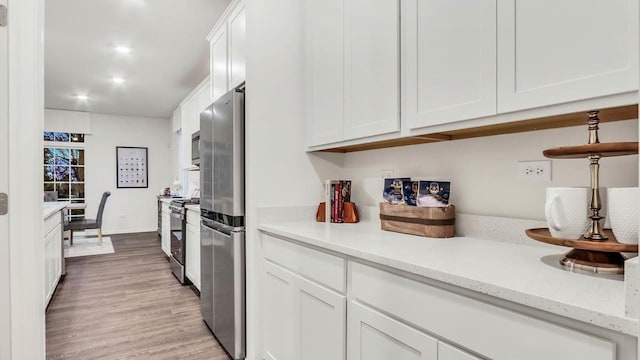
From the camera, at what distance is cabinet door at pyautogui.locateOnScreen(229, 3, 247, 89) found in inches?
87.5

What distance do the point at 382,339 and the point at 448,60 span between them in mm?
1026

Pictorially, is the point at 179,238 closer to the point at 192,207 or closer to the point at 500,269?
the point at 192,207

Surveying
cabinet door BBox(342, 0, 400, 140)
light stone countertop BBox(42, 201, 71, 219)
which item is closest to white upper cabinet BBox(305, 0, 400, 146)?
cabinet door BBox(342, 0, 400, 140)

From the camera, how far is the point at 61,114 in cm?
701

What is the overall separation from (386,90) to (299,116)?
0.73m

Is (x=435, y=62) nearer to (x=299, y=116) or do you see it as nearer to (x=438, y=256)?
(x=438, y=256)

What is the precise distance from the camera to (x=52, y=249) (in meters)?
3.31

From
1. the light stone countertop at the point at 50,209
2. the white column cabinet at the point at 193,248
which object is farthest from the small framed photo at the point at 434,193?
the light stone countertop at the point at 50,209

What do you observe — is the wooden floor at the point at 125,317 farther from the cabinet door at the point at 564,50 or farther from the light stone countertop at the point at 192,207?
the cabinet door at the point at 564,50

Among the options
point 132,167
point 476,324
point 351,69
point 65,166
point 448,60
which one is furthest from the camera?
point 132,167

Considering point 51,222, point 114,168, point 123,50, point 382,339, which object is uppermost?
point 123,50

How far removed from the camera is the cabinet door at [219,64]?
8.48ft

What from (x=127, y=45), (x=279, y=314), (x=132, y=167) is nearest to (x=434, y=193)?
(x=279, y=314)

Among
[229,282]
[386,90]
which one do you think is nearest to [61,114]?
[229,282]
